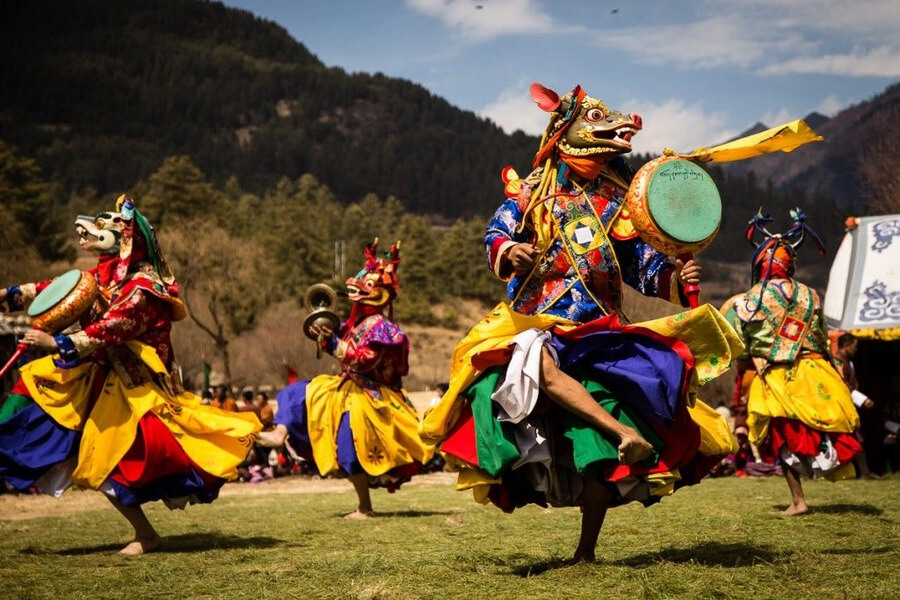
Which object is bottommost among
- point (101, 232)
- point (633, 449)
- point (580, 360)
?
point (633, 449)

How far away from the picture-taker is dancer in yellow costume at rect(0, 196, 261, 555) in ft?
24.1

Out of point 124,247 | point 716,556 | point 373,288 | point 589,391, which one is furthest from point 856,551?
point 373,288

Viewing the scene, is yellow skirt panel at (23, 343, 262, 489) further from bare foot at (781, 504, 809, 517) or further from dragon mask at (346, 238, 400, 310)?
bare foot at (781, 504, 809, 517)

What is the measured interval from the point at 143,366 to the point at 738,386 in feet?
17.1

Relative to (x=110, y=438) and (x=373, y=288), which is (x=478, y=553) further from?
(x=373, y=288)

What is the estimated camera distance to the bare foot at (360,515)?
1013 centimetres

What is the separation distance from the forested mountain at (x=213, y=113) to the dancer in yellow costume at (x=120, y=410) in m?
109

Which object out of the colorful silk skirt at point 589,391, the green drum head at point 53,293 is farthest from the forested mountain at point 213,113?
the colorful silk skirt at point 589,391

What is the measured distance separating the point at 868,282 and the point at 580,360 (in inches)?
376

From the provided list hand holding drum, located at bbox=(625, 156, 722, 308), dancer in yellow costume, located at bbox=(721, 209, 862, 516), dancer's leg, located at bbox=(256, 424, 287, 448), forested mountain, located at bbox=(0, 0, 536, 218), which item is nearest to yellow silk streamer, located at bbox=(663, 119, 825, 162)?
hand holding drum, located at bbox=(625, 156, 722, 308)

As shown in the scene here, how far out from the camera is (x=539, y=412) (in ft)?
18.2

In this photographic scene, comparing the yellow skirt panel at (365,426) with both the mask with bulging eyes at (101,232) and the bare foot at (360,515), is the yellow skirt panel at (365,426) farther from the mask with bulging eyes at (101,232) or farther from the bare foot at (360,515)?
the mask with bulging eyes at (101,232)

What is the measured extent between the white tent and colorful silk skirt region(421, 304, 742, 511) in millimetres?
8897

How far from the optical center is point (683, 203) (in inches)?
214
